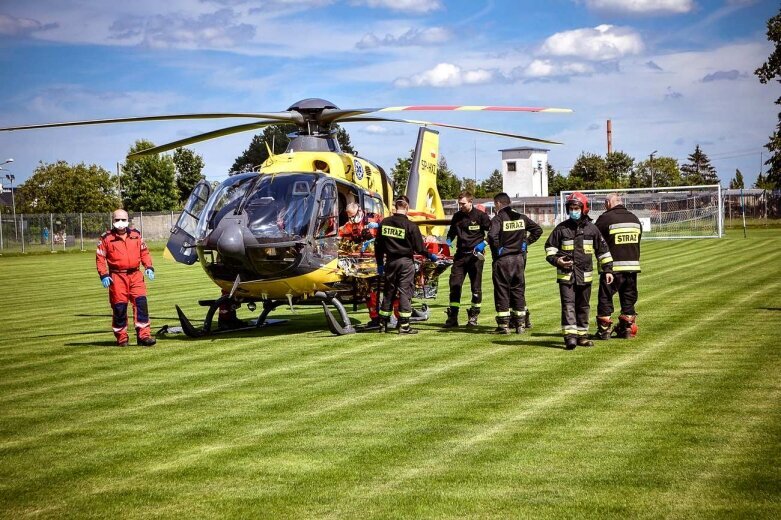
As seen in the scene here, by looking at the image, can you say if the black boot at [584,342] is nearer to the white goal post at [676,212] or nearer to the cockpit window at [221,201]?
the cockpit window at [221,201]

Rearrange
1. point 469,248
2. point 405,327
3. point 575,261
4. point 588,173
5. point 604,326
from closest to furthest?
point 575,261
point 604,326
point 405,327
point 469,248
point 588,173

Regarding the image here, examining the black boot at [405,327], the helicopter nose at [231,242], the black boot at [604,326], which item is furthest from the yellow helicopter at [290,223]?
the black boot at [604,326]

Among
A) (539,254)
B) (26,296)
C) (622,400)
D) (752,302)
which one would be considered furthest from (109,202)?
(622,400)

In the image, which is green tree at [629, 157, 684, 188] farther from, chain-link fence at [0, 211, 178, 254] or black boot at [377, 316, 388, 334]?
black boot at [377, 316, 388, 334]

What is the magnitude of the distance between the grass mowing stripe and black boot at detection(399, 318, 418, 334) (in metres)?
3.74

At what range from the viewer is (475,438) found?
750 centimetres

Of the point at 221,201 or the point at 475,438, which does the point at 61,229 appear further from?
the point at 475,438

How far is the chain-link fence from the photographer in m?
53.7

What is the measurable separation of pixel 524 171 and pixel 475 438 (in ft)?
323

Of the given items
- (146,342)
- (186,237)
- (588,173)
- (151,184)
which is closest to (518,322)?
(186,237)

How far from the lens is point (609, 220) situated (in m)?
12.9

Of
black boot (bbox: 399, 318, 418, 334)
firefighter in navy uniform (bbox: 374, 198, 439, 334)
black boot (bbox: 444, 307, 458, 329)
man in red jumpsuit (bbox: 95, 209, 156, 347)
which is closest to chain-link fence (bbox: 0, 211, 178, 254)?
man in red jumpsuit (bbox: 95, 209, 156, 347)

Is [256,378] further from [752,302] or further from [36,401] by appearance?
[752,302]

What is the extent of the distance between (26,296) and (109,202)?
59.4m
